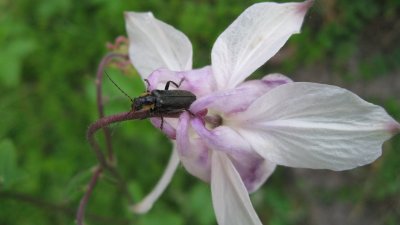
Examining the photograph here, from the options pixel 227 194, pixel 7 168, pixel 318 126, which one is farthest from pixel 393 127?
pixel 7 168

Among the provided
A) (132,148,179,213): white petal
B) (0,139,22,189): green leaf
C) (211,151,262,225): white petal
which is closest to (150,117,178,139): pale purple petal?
(211,151,262,225): white petal

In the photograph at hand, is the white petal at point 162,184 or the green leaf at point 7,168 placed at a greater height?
the white petal at point 162,184

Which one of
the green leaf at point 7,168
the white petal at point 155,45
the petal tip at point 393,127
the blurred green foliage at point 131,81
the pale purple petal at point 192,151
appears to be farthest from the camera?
the blurred green foliage at point 131,81

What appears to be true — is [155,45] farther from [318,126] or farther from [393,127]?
[393,127]

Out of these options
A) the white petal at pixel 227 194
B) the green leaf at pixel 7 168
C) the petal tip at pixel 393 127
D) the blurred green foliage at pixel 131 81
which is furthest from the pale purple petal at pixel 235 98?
the blurred green foliage at pixel 131 81

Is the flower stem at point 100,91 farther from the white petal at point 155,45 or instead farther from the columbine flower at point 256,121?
the columbine flower at point 256,121

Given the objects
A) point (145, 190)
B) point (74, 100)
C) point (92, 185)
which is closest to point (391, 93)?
point (145, 190)

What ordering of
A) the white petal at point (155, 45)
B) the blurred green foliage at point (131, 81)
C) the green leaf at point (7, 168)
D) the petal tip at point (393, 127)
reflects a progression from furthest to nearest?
1. the blurred green foliage at point (131, 81)
2. the green leaf at point (7, 168)
3. the white petal at point (155, 45)
4. the petal tip at point (393, 127)
